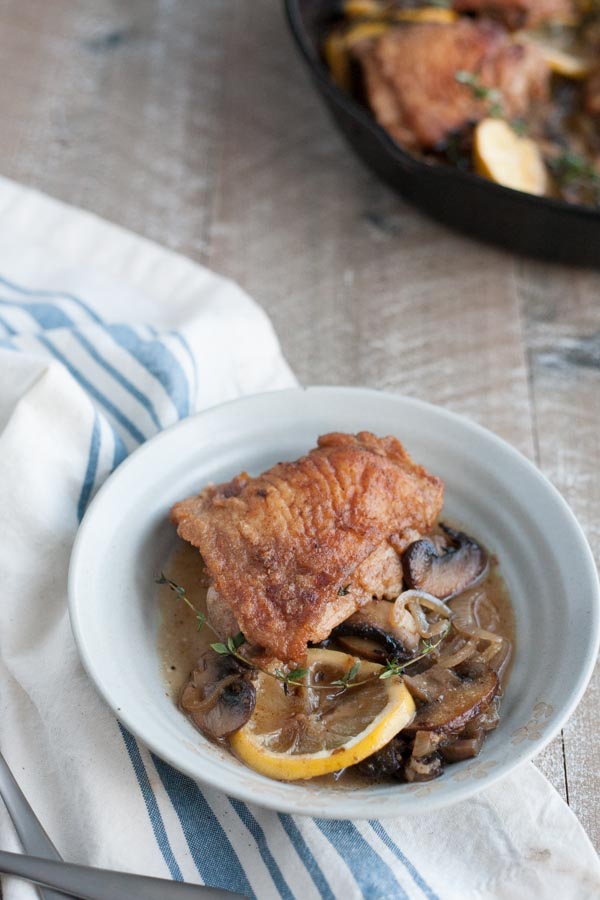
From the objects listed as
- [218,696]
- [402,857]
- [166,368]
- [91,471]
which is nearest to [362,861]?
[402,857]

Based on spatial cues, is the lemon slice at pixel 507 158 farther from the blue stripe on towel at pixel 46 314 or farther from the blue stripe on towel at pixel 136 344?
the blue stripe on towel at pixel 46 314

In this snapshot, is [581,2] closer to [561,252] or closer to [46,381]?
[561,252]

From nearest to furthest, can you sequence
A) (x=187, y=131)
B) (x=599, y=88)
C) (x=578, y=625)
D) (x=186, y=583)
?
1. (x=578, y=625)
2. (x=186, y=583)
3. (x=599, y=88)
4. (x=187, y=131)

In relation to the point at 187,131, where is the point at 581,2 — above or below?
above

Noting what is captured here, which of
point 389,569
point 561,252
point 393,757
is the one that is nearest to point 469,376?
point 561,252

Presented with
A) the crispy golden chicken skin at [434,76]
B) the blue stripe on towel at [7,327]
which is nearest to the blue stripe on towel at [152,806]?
the blue stripe on towel at [7,327]

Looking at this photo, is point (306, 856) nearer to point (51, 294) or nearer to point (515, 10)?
point (51, 294)

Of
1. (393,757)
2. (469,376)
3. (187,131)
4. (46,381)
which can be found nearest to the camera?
(393,757)
